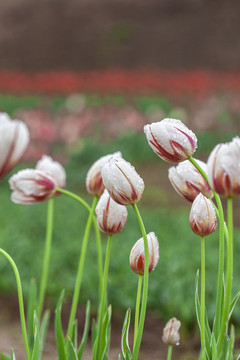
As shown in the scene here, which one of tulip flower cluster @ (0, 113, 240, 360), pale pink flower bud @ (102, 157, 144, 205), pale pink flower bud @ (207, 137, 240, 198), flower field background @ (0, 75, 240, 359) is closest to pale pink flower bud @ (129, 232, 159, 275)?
tulip flower cluster @ (0, 113, 240, 360)

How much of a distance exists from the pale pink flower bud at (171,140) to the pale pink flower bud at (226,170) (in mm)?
82

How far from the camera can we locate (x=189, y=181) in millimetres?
1013

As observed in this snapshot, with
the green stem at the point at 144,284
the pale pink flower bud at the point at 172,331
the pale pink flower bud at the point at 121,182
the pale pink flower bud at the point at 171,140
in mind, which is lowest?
the pale pink flower bud at the point at 172,331

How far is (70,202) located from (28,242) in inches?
41.1

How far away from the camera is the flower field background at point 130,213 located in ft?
7.13

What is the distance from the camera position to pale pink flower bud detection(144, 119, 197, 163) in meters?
0.90

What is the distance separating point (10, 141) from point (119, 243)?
2.09m

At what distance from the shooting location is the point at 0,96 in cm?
737

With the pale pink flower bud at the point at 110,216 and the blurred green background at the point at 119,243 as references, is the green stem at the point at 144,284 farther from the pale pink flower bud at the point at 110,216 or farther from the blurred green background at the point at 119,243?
the blurred green background at the point at 119,243

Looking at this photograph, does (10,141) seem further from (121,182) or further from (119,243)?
(119,243)

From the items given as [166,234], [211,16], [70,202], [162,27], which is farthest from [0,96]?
[211,16]

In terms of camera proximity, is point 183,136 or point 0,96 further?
point 0,96

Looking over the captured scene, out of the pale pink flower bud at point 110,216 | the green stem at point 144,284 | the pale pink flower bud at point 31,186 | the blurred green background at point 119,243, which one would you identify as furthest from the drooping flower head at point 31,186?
the blurred green background at point 119,243

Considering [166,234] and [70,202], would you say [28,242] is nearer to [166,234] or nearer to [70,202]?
[166,234]
